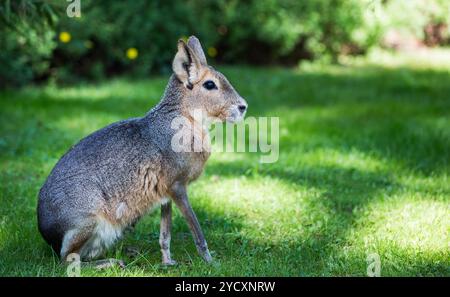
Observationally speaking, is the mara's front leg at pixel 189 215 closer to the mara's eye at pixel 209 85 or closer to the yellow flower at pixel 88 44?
the mara's eye at pixel 209 85

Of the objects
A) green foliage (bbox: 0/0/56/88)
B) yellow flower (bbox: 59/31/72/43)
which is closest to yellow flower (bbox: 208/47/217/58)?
yellow flower (bbox: 59/31/72/43)

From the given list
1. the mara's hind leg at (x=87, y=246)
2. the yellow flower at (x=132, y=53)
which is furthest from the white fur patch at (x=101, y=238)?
the yellow flower at (x=132, y=53)

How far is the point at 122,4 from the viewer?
10.2 meters

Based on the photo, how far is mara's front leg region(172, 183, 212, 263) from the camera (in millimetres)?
4203

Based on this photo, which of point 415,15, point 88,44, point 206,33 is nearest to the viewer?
point 88,44

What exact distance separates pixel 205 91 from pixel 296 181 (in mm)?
1894

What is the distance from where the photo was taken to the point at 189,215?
420 cm

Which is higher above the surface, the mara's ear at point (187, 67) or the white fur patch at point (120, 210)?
the mara's ear at point (187, 67)

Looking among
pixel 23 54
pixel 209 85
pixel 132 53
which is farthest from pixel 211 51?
pixel 209 85

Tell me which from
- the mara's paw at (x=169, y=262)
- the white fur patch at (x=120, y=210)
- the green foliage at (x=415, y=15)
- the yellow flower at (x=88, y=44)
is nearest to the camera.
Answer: the white fur patch at (x=120, y=210)

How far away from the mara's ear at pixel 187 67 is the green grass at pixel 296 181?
1110 mm

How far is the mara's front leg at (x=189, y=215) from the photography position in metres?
4.20

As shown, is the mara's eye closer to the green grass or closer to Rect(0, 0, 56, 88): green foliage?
the green grass

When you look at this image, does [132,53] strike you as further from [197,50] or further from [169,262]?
[169,262]
